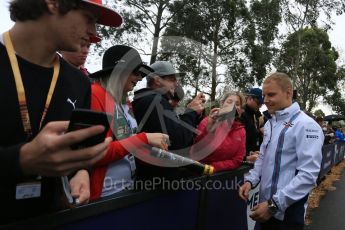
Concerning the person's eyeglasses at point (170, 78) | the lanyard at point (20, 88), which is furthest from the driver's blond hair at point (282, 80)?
the lanyard at point (20, 88)

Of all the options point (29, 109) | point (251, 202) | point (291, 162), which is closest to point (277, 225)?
point (291, 162)

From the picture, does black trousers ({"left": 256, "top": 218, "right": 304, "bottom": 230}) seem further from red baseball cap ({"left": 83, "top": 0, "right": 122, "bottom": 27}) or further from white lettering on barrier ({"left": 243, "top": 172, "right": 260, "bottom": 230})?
red baseball cap ({"left": 83, "top": 0, "right": 122, "bottom": 27})

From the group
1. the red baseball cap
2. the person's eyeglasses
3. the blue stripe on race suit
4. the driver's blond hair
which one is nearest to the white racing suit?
the blue stripe on race suit

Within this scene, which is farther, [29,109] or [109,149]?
[109,149]

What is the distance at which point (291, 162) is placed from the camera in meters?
3.09

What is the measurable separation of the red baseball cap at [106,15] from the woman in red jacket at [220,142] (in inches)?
88.1

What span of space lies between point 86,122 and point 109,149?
1.31 m

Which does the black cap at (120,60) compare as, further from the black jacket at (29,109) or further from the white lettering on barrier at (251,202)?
the white lettering on barrier at (251,202)

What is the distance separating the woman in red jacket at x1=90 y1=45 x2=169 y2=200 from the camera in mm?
2543

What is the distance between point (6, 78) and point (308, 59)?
3670cm

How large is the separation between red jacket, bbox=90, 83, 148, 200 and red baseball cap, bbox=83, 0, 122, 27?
2.37 ft

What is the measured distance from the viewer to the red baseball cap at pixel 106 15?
1.71m

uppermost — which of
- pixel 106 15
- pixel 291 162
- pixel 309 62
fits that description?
pixel 309 62

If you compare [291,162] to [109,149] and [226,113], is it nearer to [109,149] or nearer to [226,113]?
[226,113]
